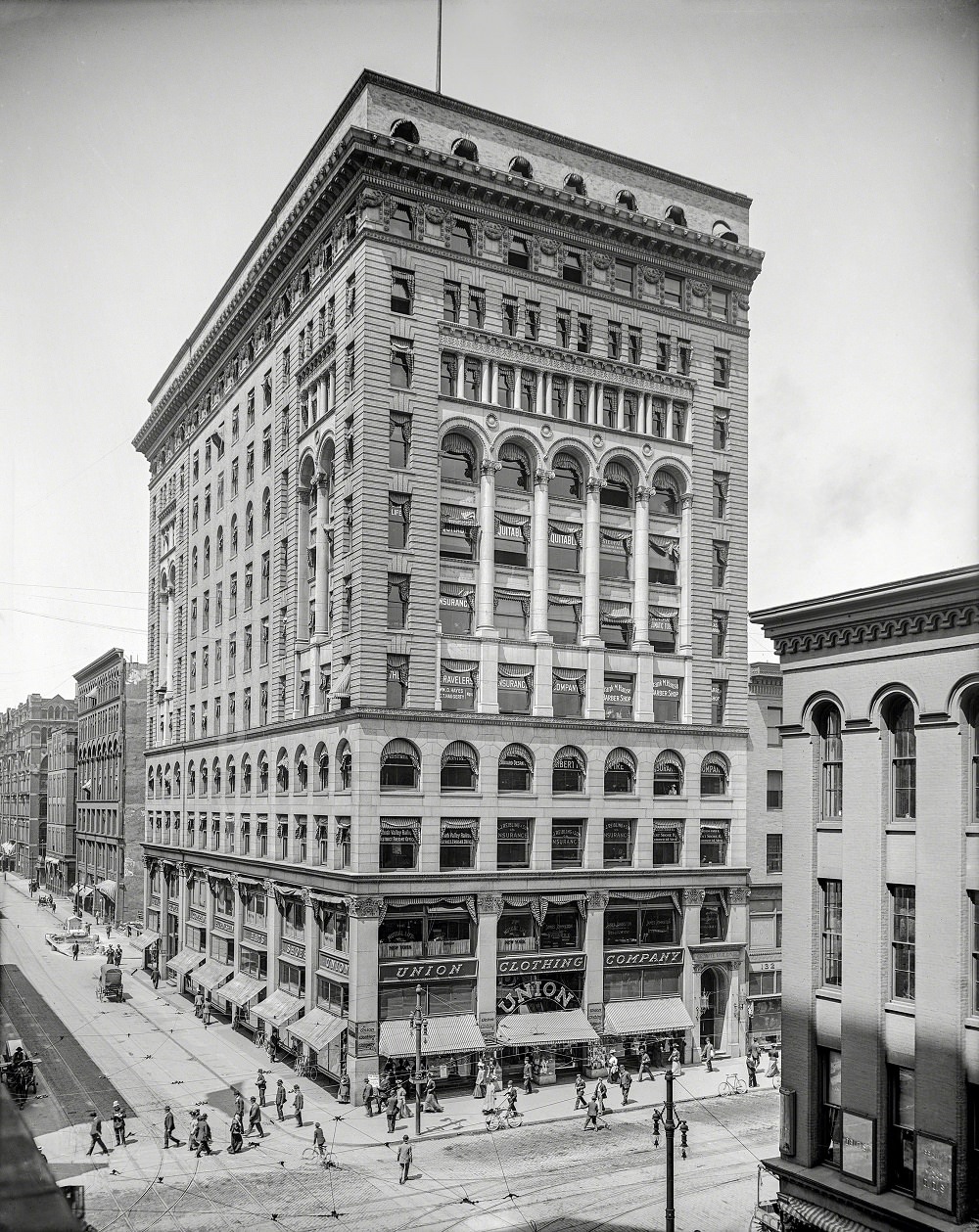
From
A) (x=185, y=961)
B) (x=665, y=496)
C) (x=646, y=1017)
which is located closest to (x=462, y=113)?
(x=665, y=496)

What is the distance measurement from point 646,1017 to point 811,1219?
23670 mm

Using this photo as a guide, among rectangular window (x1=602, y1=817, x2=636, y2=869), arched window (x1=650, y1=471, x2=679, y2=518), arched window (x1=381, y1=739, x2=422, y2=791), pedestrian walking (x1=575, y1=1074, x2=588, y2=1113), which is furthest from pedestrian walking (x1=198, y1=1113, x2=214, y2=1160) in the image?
arched window (x1=650, y1=471, x2=679, y2=518)

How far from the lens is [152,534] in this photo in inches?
3632

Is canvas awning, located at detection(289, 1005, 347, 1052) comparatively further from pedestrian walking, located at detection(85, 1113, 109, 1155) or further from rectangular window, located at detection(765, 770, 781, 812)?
rectangular window, located at detection(765, 770, 781, 812)

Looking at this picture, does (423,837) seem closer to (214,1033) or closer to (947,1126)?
(214,1033)

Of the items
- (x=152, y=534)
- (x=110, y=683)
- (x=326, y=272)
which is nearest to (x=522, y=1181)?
(x=326, y=272)

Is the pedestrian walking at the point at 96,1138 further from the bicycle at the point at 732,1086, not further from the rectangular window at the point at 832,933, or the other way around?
the rectangular window at the point at 832,933

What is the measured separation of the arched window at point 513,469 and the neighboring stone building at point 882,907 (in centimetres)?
2314

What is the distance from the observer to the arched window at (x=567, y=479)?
5175 centimetres

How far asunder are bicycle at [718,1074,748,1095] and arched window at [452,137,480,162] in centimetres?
4082

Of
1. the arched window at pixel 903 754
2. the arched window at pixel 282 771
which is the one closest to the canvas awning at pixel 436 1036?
the arched window at pixel 282 771

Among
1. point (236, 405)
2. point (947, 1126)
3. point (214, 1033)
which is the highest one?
point (236, 405)

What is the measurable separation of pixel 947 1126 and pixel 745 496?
37866 millimetres

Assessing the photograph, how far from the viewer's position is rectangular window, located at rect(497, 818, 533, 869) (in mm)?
48312
